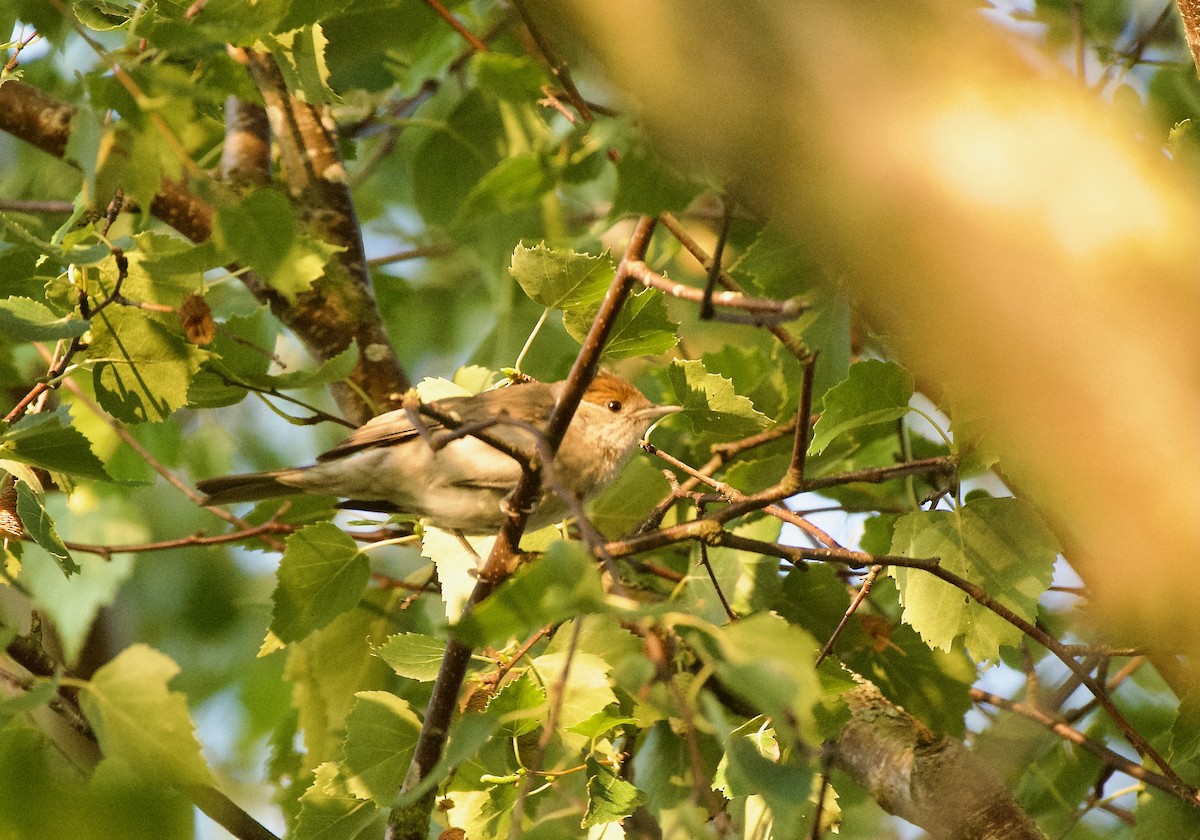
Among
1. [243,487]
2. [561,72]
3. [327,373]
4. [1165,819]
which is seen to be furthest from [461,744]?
[243,487]

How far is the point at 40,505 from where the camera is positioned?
2434mm

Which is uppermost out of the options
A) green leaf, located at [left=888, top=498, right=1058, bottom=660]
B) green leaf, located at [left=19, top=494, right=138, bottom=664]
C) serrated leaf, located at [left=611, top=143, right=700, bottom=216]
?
serrated leaf, located at [left=611, top=143, right=700, bottom=216]

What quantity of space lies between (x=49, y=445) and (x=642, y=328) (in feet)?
4.37

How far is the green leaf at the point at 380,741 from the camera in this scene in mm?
2494

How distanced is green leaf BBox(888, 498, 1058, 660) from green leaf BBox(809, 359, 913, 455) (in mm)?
272

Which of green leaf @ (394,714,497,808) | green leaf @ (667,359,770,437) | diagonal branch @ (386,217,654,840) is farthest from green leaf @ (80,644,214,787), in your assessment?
green leaf @ (667,359,770,437)

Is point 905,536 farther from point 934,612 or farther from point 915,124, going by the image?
point 915,124

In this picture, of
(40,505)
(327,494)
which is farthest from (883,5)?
(327,494)

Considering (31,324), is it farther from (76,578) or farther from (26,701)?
(76,578)

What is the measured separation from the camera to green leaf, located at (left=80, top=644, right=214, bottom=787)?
1.87 metres

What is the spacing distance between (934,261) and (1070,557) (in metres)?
2.34

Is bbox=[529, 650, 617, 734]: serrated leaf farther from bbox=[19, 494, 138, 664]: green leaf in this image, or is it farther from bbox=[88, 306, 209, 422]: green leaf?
bbox=[19, 494, 138, 664]: green leaf

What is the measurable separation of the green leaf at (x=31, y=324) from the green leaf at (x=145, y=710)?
2.23 ft

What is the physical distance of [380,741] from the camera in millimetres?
2521
